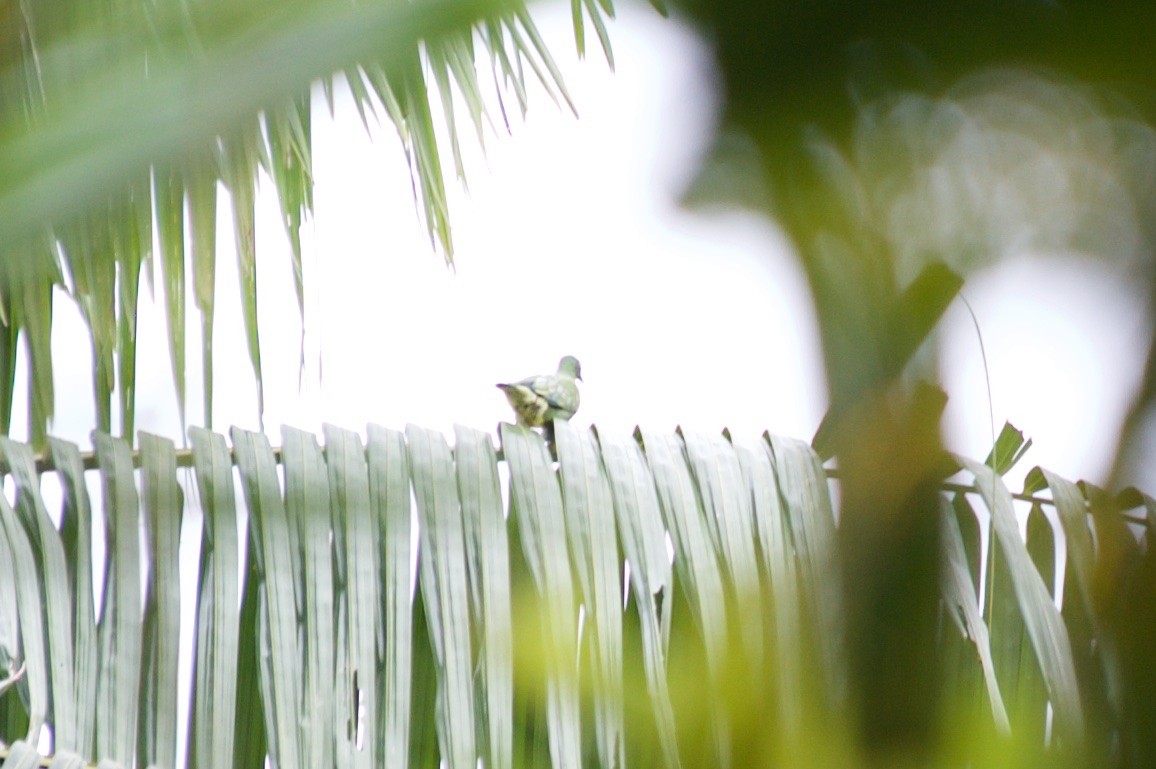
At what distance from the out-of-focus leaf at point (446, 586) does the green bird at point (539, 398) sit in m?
0.83

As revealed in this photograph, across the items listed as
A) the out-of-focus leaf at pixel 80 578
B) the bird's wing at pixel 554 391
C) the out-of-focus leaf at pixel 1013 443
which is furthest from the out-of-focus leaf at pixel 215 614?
the out-of-focus leaf at pixel 1013 443

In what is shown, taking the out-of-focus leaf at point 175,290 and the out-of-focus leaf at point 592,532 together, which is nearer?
the out-of-focus leaf at point 592,532

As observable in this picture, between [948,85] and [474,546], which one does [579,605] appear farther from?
[948,85]

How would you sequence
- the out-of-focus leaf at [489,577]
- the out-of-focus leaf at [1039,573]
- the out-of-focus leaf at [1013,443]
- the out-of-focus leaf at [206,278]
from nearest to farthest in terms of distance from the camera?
1. the out-of-focus leaf at [1013,443]
2. the out-of-focus leaf at [1039,573]
3. the out-of-focus leaf at [489,577]
4. the out-of-focus leaf at [206,278]

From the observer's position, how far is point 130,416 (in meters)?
1.67

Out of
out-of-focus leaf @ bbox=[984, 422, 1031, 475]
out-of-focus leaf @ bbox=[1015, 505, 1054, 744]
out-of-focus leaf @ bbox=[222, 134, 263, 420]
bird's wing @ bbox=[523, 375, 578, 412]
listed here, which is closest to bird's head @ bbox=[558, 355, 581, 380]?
bird's wing @ bbox=[523, 375, 578, 412]

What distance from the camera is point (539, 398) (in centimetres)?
239

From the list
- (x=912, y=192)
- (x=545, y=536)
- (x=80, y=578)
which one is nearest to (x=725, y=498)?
(x=545, y=536)

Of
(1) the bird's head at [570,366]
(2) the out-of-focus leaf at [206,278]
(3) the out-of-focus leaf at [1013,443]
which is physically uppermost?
(1) the bird's head at [570,366]

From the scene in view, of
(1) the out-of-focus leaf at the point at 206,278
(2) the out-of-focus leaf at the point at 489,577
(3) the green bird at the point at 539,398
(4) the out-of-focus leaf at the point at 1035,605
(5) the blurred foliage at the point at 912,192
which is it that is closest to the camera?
(5) the blurred foliage at the point at 912,192

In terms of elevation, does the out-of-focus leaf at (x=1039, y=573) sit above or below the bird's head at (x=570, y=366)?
below

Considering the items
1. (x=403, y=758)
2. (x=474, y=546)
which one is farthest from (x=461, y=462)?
(x=403, y=758)

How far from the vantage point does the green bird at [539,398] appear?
94.3 inches

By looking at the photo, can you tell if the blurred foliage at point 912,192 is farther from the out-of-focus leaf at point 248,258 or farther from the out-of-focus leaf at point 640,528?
the out-of-focus leaf at point 248,258
